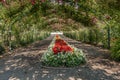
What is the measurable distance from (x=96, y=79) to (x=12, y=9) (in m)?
12.9

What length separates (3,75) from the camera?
32.1 ft

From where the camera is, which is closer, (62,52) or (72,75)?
(72,75)

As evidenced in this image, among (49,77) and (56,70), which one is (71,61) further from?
(49,77)

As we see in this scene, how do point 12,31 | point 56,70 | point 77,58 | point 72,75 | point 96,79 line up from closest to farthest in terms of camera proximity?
point 96,79 → point 72,75 → point 56,70 → point 77,58 → point 12,31

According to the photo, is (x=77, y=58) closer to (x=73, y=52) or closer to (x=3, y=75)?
(x=73, y=52)

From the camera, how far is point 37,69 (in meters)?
10.8

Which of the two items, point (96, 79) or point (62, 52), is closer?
point (96, 79)

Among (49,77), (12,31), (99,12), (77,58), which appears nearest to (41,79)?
(49,77)

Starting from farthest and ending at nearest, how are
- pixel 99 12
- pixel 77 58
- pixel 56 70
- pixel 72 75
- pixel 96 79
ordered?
pixel 99 12, pixel 77 58, pixel 56 70, pixel 72 75, pixel 96 79

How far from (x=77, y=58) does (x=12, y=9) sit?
33.8 ft

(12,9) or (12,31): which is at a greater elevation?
(12,9)

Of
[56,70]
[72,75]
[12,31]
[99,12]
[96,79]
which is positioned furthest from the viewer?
[12,31]

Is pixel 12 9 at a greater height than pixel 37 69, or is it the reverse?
pixel 12 9

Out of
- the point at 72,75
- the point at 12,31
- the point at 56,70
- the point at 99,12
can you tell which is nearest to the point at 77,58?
the point at 56,70
